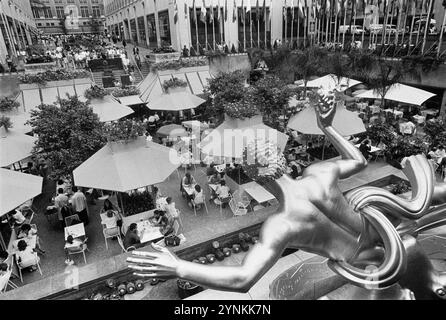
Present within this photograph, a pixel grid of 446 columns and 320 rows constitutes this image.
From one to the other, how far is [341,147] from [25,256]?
302 inches

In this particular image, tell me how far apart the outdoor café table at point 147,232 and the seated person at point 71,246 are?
4.87ft

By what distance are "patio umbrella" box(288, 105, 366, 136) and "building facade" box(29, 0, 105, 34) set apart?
84.7 m

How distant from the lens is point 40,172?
44.6ft

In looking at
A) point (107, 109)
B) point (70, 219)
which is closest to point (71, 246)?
point (70, 219)

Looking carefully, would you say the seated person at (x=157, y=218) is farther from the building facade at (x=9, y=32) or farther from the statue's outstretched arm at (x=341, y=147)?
the building facade at (x=9, y=32)

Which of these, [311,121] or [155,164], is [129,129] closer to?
[155,164]

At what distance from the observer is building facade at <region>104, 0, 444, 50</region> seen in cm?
2966

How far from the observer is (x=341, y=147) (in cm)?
480

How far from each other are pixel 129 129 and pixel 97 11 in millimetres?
98822

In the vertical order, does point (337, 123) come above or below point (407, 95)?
above

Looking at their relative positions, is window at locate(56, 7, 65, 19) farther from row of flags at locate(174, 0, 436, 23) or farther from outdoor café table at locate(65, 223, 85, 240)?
outdoor café table at locate(65, 223, 85, 240)

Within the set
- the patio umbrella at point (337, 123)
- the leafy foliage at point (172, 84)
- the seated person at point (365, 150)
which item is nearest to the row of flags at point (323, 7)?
the leafy foliage at point (172, 84)

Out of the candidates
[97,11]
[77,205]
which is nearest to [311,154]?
[77,205]

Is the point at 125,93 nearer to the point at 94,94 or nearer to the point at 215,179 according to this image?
the point at 94,94
